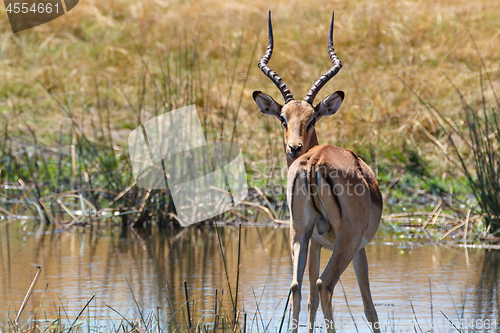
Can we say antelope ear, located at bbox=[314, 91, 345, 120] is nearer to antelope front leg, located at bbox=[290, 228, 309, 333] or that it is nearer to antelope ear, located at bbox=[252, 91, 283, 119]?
antelope ear, located at bbox=[252, 91, 283, 119]

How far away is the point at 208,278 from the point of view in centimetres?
632

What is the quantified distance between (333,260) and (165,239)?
4.00 metres

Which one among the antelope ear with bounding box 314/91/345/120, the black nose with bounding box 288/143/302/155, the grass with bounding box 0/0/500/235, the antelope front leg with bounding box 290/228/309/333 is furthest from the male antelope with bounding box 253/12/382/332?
the grass with bounding box 0/0/500/235

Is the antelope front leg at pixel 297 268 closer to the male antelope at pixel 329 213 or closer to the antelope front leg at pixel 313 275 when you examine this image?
the male antelope at pixel 329 213

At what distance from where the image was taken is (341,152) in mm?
4555

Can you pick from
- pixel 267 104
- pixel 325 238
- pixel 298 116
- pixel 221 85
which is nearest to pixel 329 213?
pixel 325 238

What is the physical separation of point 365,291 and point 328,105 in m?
1.53

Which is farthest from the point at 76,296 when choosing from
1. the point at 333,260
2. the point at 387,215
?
the point at 387,215

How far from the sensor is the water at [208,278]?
5152mm

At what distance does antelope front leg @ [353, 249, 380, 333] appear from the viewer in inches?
185

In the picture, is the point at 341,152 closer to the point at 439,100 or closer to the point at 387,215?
the point at 387,215

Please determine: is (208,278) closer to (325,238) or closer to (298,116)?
(298,116)

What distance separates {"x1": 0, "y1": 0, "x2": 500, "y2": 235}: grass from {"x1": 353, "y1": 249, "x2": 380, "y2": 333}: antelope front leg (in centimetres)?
362

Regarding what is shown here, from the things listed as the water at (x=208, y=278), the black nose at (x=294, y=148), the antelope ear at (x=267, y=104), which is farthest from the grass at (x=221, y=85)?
the black nose at (x=294, y=148)
